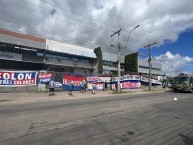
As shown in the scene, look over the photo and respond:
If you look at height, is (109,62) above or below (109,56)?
below

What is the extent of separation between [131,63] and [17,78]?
1790 inches

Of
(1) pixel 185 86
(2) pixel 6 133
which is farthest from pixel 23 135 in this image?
(1) pixel 185 86

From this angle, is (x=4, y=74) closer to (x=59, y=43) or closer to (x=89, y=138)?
(x=89, y=138)

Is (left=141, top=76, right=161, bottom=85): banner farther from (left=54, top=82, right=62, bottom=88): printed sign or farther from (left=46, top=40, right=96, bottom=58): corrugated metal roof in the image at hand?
(left=54, top=82, right=62, bottom=88): printed sign

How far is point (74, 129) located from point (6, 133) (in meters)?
2.04

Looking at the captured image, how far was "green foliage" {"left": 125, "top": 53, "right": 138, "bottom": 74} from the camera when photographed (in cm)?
6065

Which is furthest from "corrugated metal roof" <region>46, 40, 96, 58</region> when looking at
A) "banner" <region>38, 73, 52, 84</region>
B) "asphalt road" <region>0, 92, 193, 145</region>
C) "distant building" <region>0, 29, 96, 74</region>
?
"asphalt road" <region>0, 92, 193, 145</region>

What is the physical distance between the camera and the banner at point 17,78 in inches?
758

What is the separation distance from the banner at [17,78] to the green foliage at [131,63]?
1679 inches

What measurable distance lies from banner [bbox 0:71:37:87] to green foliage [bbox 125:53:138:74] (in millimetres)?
42635

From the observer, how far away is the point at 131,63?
6144 cm

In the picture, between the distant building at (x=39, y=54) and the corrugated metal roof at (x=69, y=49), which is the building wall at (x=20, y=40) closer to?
the distant building at (x=39, y=54)

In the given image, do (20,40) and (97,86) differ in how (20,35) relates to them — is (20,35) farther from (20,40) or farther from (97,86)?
(97,86)

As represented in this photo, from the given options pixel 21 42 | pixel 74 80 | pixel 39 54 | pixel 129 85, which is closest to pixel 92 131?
pixel 74 80
